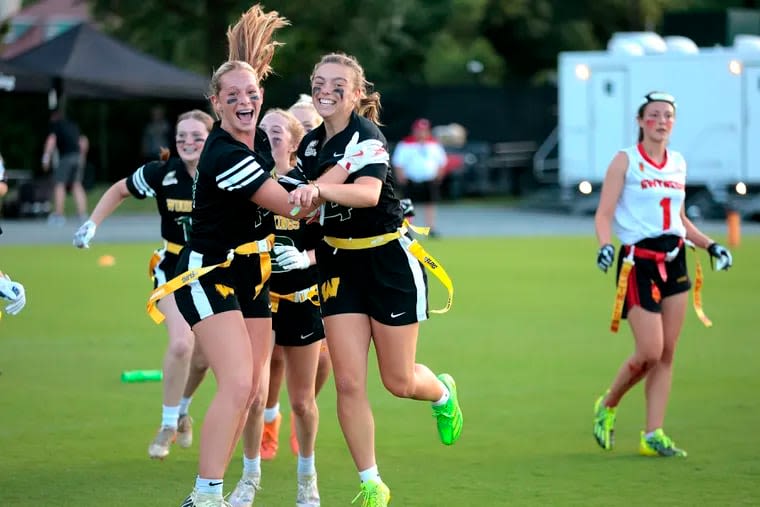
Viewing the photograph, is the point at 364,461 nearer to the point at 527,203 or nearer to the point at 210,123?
the point at 210,123

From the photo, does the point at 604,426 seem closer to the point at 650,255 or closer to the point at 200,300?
the point at 650,255

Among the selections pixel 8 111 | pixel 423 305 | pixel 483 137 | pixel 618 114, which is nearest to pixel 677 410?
pixel 423 305

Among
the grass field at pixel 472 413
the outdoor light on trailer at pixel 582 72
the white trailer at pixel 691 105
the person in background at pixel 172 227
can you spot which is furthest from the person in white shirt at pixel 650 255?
the outdoor light on trailer at pixel 582 72

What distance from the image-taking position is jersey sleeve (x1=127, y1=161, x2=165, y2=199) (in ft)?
29.6

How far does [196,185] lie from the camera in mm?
6953

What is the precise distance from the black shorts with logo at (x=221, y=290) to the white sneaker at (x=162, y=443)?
6.39ft

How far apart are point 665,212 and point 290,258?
9.02 feet

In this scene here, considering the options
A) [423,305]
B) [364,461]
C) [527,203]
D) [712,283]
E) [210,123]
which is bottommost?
[527,203]

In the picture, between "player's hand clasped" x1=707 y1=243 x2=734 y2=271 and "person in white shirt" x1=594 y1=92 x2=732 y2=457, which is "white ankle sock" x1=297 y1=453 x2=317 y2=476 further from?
"player's hand clasped" x1=707 y1=243 x2=734 y2=271

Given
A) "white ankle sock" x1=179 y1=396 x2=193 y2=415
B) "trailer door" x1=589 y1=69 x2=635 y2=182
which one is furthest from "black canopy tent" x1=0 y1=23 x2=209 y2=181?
"white ankle sock" x1=179 y1=396 x2=193 y2=415

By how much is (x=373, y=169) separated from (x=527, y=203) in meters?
27.9

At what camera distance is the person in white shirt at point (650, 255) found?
28.6ft

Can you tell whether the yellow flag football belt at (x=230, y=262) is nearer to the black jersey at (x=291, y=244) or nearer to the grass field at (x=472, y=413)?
the black jersey at (x=291, y=244)

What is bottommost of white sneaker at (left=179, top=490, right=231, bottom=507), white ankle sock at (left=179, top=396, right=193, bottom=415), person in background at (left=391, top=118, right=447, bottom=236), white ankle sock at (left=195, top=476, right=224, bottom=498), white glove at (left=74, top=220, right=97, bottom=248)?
person in background at (left=391, top=118, right=447, bottom=236)
